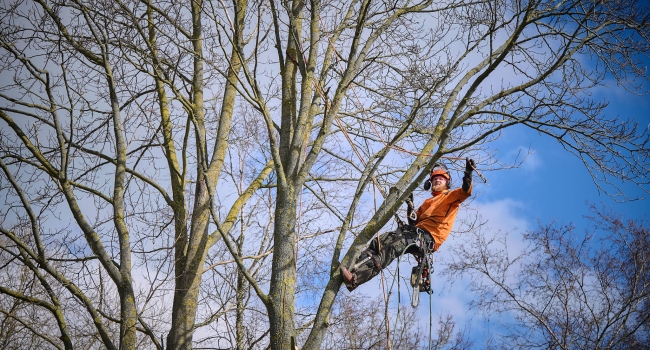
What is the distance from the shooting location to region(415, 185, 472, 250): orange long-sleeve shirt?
223 inches

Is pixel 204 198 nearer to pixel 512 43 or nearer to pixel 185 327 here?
pixel 185 327

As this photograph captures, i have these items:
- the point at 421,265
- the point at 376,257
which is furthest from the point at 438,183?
the point at 376,257

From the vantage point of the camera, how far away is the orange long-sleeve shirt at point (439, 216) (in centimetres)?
566

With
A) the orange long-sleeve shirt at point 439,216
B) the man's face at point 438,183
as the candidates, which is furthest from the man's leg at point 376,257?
the man's face at point 438,183

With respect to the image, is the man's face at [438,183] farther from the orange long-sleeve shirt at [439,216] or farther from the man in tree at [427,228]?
the orange long-sleeve shirt at [439,216]

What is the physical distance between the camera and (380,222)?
14.3 feet

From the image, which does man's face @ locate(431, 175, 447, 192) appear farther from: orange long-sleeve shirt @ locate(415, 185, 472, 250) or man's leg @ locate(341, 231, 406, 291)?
man's leg @ locate(341, 231, 406, 291)

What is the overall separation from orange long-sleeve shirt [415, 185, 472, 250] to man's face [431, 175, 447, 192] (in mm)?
146

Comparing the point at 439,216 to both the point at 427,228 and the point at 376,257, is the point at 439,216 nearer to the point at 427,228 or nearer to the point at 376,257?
the point at 427,228

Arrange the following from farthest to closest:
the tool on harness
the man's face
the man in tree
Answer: the man's face
the tool on harness
the man in tree

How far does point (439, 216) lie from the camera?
5.72 meters

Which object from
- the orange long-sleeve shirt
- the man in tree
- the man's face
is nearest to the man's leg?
the man in tree

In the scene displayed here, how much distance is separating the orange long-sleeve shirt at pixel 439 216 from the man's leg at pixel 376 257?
42cm

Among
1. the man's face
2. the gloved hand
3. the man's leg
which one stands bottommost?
the man's leg
